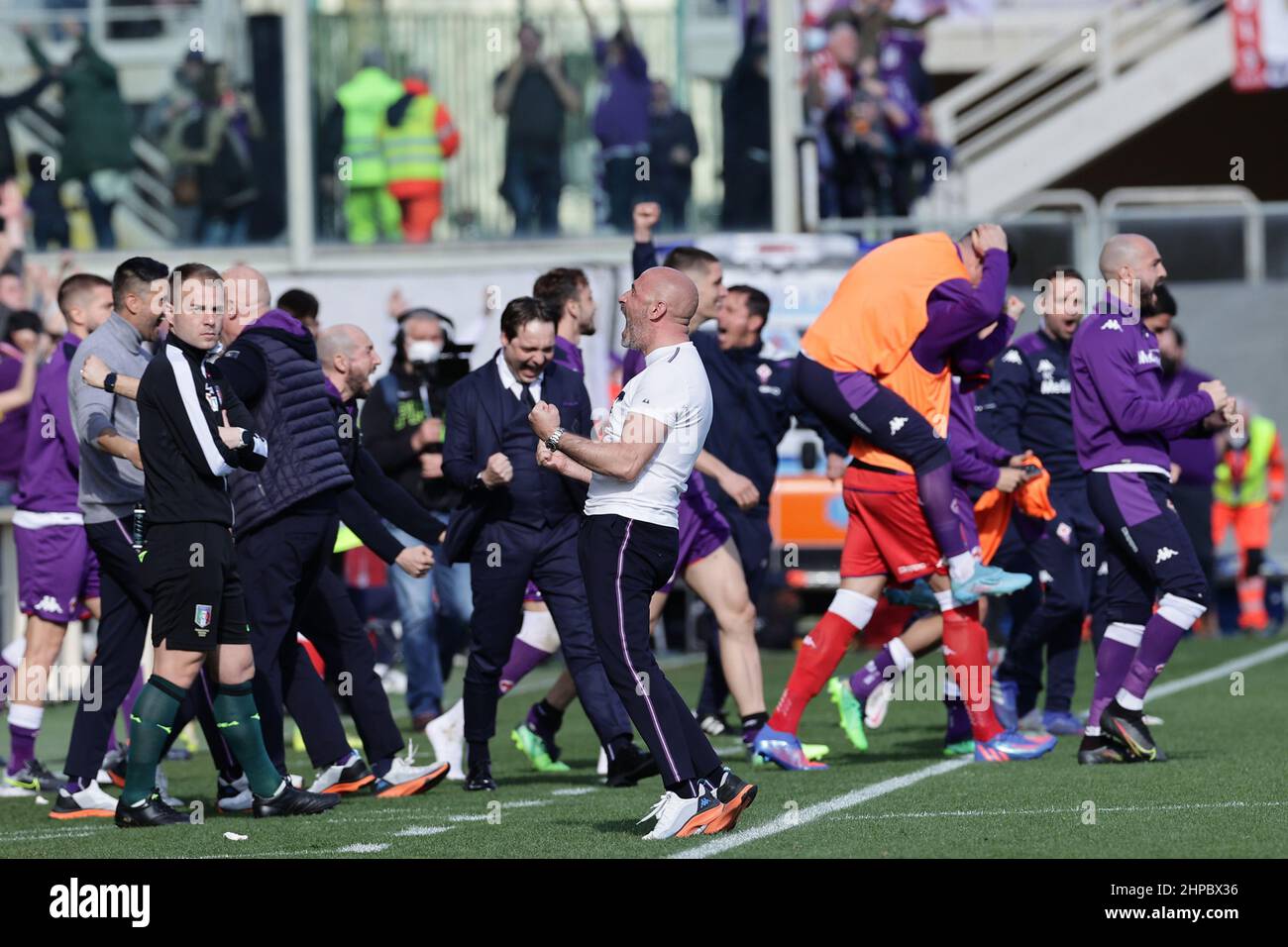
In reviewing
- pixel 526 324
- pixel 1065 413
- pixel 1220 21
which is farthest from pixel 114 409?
pixel 1220 21

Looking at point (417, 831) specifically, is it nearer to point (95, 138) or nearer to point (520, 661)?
point (520, 661)

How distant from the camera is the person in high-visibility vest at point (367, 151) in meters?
21.8

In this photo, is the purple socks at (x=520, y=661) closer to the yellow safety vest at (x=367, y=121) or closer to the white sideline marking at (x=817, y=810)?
the white sideline marking at (x=817, y=810)

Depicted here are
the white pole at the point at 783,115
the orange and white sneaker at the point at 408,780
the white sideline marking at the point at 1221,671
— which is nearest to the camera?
the orange and white sneaker at the point at 408,780

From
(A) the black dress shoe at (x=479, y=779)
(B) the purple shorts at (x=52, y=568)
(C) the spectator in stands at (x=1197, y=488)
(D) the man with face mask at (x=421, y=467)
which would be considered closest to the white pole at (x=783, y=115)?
(C) the spectator in stands at (x=1197, y=488)

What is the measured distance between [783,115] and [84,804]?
1328cm

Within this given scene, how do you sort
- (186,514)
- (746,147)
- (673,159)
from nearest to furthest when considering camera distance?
1. (186,514)
2. (673,159)
3. (746,147)

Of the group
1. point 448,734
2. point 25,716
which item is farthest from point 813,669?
point 25,716

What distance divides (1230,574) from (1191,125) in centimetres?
1063

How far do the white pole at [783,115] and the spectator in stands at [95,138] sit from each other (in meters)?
5.81

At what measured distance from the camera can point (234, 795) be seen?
985 centimetres

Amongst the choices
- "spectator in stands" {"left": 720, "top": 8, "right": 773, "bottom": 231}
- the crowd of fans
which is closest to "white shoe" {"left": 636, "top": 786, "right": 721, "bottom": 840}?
the crowd of fans

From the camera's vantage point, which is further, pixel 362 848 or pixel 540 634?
pixel 540 634

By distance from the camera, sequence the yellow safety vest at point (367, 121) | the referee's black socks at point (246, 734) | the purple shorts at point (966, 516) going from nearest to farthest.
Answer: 1. the referee's black socks at point (246, 734)
2. the purple shorts at point (966, 516)
3. the yellow safety vest at point (367, 121)
